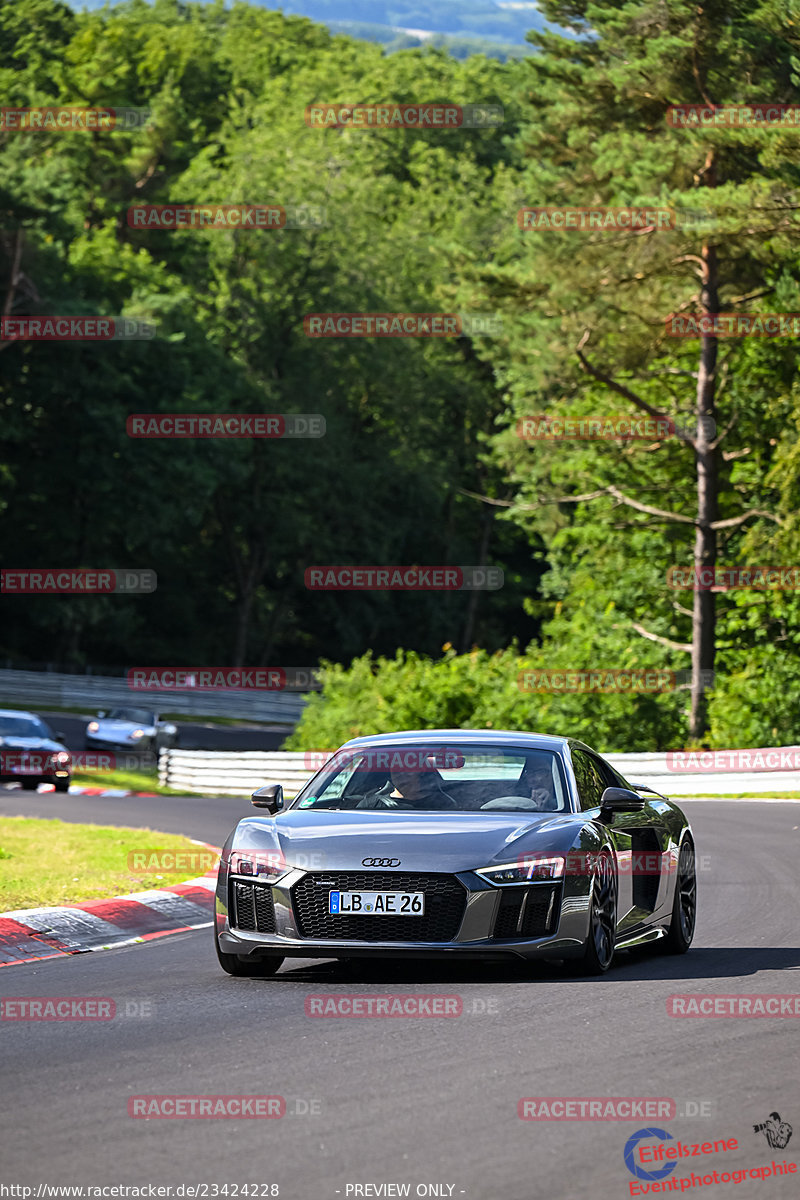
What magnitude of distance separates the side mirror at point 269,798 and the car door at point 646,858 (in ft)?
6.20

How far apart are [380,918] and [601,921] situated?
4.15ft

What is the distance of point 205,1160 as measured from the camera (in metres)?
5.32

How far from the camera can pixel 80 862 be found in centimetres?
1591

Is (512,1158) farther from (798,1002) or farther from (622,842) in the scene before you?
(622,842)

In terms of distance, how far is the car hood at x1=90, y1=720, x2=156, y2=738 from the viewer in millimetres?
42875

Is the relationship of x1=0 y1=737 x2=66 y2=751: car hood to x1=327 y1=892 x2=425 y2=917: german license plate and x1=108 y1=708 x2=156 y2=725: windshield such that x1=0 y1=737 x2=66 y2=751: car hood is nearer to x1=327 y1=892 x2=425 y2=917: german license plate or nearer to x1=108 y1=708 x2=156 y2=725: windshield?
x1=108 y1=708 x2=156 y2=725: windshield

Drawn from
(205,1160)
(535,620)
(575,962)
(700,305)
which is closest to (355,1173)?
(205,1160)

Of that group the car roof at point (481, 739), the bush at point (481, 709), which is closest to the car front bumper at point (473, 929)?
the car roof at point (481, 739)

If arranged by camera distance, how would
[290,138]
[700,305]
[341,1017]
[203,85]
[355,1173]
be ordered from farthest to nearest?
[203,85] < [290,138] < [700,305] < [341,1017] < [355,1173]

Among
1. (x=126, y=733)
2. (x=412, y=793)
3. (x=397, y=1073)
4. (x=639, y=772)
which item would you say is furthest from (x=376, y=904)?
(x=126, y=733)

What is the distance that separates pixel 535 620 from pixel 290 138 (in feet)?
82.1

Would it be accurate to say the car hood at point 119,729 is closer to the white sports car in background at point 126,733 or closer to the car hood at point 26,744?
the white sports car in background at point 126,733

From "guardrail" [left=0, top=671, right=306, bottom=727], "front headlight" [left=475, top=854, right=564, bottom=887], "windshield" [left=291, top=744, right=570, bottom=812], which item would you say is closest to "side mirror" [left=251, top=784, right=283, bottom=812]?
"windshield" [left=291, top=744, right=570, bottom=812]

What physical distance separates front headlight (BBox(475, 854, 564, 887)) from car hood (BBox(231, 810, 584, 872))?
0.04 meters
